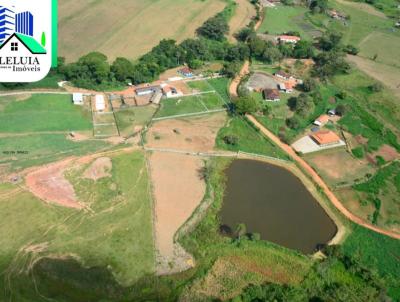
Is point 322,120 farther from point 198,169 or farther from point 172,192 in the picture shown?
point 172,192

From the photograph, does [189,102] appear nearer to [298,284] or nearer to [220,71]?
[220,71]

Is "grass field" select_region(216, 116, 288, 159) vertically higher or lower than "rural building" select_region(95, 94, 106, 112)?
higher

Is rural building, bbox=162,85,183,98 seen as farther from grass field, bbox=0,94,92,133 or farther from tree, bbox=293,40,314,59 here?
tree, bbox=293,40,314,59

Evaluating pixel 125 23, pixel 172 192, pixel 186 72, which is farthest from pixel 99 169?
pixel 125 23

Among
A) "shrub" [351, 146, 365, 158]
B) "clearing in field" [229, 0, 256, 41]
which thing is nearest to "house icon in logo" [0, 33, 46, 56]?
"shrub" [351, 146, 365, 158]

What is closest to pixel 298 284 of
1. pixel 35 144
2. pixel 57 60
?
pixel 35 144

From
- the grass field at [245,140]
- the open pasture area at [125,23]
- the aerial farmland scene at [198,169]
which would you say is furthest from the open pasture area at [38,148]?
the open pasture area at [125,23]

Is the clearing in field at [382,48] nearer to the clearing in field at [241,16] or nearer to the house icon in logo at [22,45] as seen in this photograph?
the clearing in field at [241,16]
